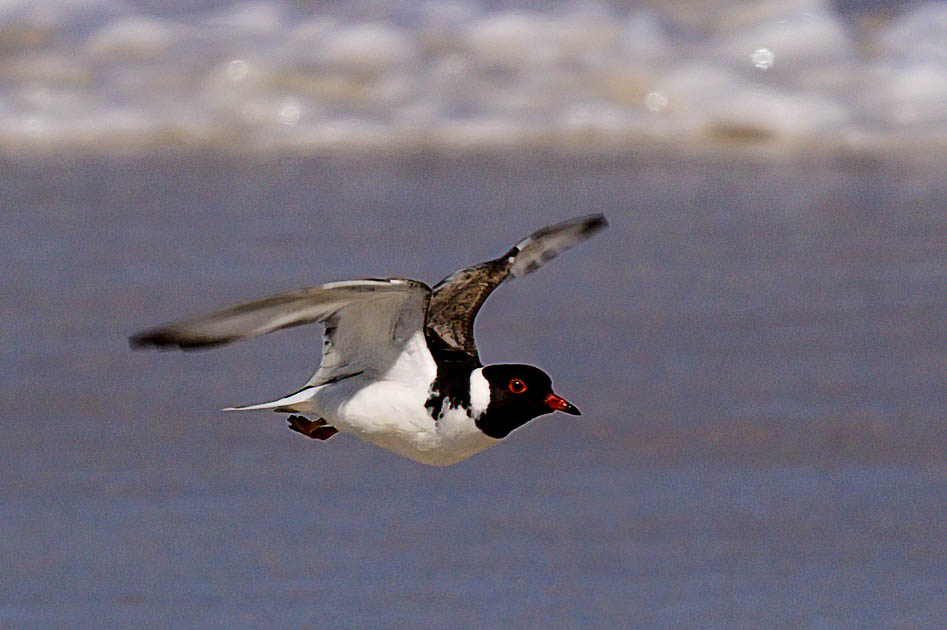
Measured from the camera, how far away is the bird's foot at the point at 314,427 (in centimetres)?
534

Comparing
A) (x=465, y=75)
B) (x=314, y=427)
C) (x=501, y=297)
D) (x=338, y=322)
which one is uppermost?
(x=465, y=75)

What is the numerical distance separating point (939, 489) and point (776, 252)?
9.31 ft

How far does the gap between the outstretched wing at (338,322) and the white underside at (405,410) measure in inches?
2.3

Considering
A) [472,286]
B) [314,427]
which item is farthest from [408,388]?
[472,286]

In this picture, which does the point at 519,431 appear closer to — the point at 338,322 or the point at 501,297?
the point at 501,297

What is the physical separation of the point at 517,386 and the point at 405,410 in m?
0.34

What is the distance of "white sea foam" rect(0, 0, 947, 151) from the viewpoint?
11.6m

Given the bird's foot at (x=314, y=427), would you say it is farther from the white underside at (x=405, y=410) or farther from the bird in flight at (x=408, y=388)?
the white underside at (x=405, y=410)

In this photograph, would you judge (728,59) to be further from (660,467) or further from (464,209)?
(660,467)

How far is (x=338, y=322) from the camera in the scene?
5055 millimetres

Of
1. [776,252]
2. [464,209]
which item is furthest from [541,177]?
[776,252]

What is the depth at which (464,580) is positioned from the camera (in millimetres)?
5578

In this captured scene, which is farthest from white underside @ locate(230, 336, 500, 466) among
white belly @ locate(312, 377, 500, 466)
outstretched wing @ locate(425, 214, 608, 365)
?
outstretched wing @ locate(425, 214, 608, 365)

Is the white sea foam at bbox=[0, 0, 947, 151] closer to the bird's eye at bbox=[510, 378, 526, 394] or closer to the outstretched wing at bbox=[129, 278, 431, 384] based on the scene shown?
the outstretched wing at bbox=[129, 278, 431, 384]
